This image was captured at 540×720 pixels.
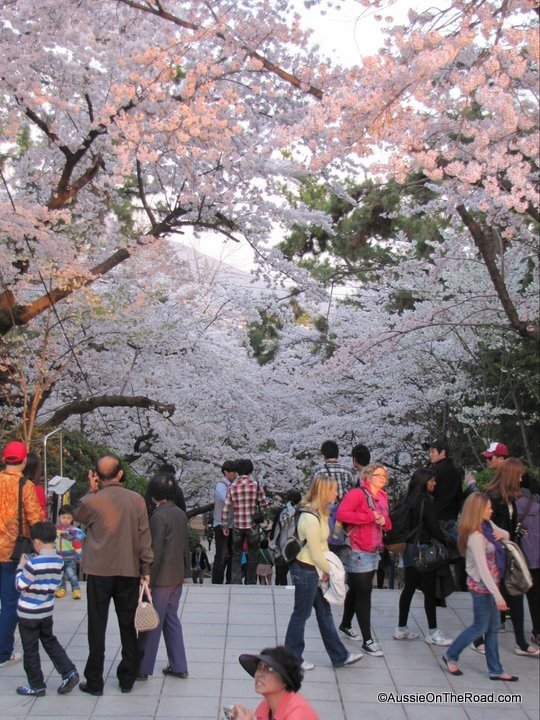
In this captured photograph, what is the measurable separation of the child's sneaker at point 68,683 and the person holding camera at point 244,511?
331 centimetres

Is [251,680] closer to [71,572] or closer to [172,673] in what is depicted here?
[172,673]

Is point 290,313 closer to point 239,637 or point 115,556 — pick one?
point 239,637

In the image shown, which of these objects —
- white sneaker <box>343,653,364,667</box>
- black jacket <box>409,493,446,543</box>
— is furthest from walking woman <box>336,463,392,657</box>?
black jacket <box>409,493,446,543</box>

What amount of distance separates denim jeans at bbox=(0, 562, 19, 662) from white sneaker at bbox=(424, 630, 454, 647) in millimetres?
2975

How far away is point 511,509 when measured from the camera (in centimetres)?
635

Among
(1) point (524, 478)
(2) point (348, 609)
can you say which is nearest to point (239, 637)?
(2) point (348, 609)

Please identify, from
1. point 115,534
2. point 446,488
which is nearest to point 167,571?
point 115,534

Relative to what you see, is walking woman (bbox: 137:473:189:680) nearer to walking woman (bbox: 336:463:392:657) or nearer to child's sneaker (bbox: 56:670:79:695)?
child's sneaker (bbox: 56:670:79:695)

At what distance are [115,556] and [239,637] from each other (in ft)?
5.79

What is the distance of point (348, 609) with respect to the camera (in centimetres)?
642

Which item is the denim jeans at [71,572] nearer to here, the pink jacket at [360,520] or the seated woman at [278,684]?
the pink jacket at [360,520]

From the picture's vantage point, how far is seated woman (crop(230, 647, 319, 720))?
314 centimetres

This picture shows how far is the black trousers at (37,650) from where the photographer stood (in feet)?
16.8

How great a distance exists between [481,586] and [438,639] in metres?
0.93
